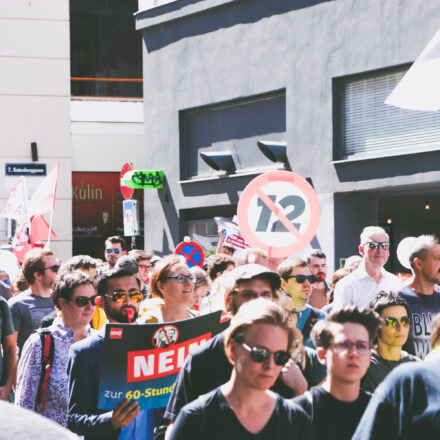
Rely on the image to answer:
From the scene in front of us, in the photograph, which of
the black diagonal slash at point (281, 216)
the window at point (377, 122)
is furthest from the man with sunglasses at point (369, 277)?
the window at point (377, 122)

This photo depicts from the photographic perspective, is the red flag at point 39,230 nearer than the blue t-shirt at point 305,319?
No

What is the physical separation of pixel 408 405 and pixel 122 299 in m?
2.87

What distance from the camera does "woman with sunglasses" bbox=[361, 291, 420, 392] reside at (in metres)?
5.24

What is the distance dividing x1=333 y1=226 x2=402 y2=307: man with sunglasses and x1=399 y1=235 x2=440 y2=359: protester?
90 cm

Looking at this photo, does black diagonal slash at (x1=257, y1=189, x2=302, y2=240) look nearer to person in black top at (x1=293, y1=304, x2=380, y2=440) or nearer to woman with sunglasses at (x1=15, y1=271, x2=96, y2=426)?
woman with sunglasses at (x1=15, y1=271, x2=96, y2=426)

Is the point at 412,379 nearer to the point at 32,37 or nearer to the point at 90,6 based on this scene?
the point at 32,37

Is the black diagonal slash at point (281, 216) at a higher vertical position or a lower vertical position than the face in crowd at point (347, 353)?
higher

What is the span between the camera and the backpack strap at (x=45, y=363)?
5.20 metres

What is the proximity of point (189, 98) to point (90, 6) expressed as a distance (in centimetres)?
1141

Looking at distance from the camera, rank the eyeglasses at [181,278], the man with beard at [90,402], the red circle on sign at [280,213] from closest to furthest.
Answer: the man with beard at [90,402] → the eyeglasses at [181,278] → the red circle on sign at [280,213]

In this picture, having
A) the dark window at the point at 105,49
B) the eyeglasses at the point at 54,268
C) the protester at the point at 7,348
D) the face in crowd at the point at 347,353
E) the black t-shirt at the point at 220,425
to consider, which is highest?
the dark window at the point at 105,49

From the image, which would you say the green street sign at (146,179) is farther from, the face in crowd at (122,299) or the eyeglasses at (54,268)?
the face in crowd at (122,299)

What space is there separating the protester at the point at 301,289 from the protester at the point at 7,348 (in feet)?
6.47

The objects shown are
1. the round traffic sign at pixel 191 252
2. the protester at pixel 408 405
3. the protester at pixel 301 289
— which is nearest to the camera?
the protester at pixel 408 405
